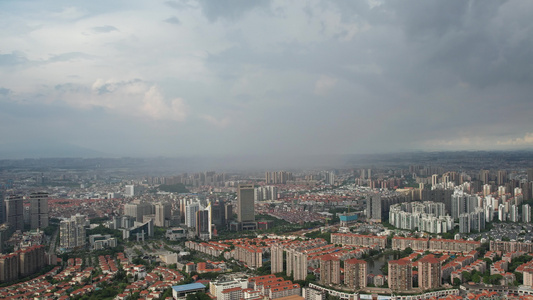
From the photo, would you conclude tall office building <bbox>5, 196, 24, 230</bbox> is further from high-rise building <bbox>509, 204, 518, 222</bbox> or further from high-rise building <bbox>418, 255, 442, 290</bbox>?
high-rise building <bbox>509, 204, 518, 222</bbox>

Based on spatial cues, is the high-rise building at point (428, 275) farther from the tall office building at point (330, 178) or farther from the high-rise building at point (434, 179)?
the tall office building at point (330, 178)

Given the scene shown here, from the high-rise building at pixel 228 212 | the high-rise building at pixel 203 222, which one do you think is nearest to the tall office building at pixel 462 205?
the high-rise building at pixel 228 212

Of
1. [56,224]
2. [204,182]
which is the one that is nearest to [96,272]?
[56,224]

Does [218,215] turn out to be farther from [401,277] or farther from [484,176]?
A: [484,176]

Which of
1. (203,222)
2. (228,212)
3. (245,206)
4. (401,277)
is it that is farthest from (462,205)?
(203,222)

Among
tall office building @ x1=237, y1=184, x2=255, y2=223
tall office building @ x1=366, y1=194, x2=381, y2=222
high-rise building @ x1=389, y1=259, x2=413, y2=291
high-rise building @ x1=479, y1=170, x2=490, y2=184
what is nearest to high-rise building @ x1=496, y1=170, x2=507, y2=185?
high-rise building @ x1=479, y1=170, x2=490, y2=184

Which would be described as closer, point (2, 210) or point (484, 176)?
point (2, 210)
